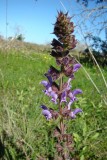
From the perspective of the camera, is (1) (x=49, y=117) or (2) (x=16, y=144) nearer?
(1) (x=49, y=117)

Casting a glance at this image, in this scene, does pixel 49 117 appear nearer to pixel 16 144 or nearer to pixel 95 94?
pixel 16 144

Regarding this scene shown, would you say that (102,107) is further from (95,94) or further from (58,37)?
(58,37)

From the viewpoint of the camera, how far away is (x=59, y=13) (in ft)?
6.22

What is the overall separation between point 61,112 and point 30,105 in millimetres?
2170

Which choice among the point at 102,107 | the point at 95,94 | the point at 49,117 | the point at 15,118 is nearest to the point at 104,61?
the point at 95,94

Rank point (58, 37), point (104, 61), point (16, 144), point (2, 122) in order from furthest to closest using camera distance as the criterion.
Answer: point (104, 61) < point (2, 122) < point (16, 144) < point (58, 37)

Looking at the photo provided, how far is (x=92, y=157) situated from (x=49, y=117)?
3.47 feet

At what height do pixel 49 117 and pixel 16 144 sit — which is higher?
pixel 49 117

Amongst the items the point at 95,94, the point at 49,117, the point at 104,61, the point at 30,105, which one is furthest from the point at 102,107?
the point at 104,61

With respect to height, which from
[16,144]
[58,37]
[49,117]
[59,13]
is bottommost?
[16,144]

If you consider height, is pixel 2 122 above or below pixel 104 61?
below

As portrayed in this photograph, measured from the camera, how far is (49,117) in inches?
80.1

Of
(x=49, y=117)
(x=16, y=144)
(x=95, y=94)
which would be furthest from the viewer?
(x=95, y=94)

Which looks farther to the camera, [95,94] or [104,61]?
[104,61]
